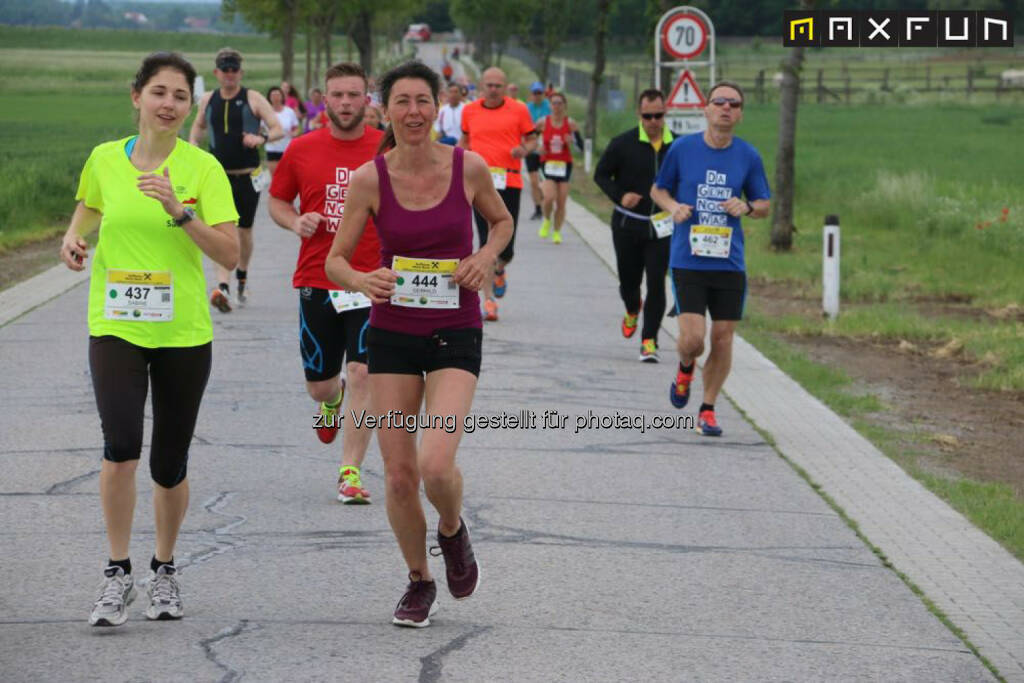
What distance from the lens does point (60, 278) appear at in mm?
17609

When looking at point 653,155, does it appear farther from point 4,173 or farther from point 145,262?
point 4,173

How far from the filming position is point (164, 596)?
5934mm

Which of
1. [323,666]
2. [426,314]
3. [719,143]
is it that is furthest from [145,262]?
[719,143]

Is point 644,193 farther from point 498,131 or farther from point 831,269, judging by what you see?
point 831,269

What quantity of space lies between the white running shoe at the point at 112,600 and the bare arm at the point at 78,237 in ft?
3.41

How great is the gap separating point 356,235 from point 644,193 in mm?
7022

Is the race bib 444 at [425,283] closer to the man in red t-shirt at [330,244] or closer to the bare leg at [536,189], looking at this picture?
the man in red t-shirt at [330,244]

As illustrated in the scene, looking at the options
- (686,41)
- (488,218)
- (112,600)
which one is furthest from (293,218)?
(686,41)

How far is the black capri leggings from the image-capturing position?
19.0 ft

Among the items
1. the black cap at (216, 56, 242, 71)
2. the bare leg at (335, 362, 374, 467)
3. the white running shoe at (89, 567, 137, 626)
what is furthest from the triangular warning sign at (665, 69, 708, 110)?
the white running shoe at (89, 567, 137, 626)

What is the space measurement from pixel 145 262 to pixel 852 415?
6.34 metres

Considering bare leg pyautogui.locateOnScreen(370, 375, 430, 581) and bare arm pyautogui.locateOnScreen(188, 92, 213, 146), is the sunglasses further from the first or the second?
bare arm pyautogui.locateOnScreen(188, 92, 213, 146)

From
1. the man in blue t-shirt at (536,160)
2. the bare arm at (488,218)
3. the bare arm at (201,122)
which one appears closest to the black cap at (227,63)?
the bare arm at (201,122)

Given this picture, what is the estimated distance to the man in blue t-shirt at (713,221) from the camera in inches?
391
